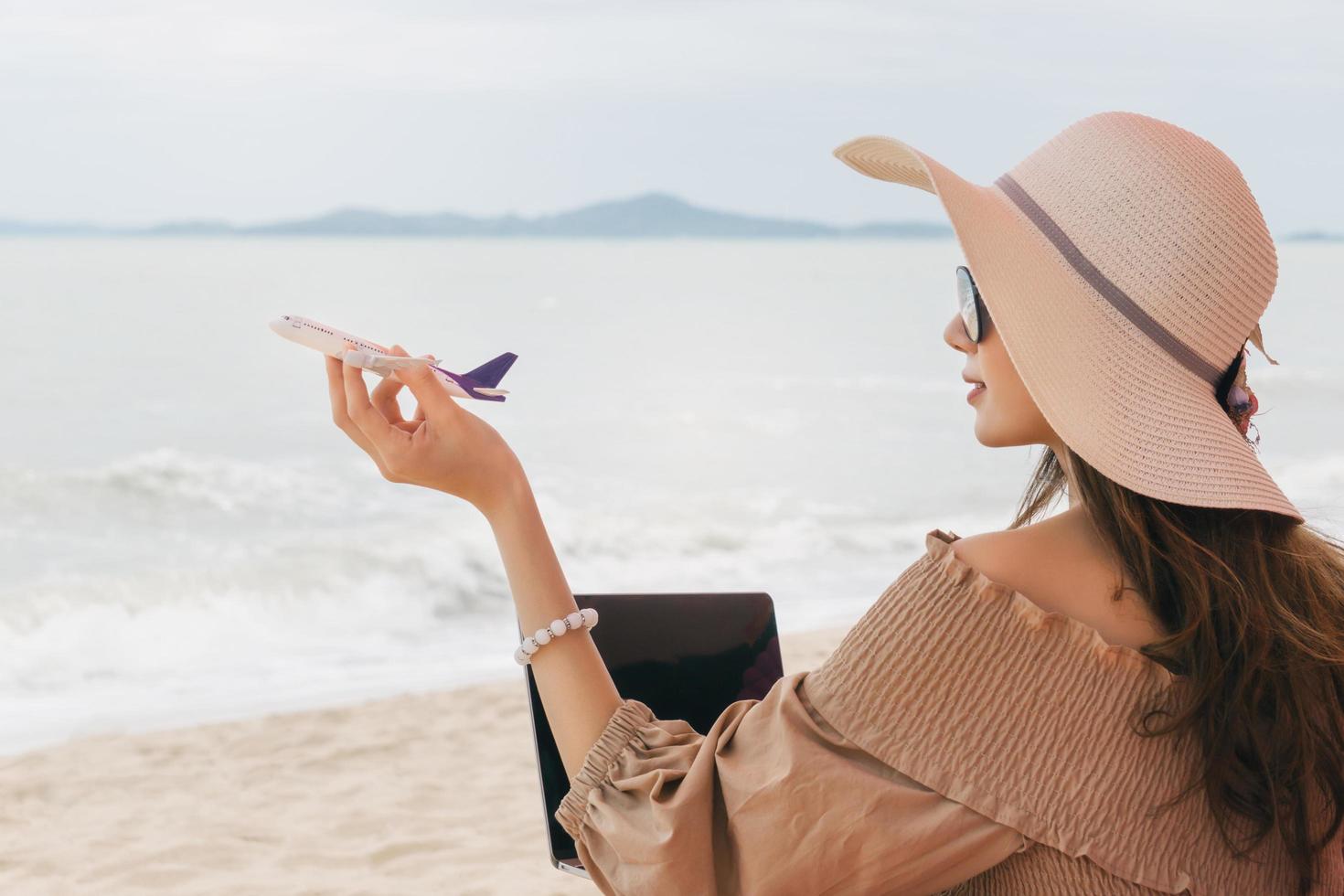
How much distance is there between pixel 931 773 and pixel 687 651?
855 millimetres

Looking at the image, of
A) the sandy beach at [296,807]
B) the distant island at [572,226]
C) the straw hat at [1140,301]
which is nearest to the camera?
the straw hat at [1140,301]

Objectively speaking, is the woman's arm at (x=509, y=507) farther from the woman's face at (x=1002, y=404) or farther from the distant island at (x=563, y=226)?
the distant island at (x=563, y=226)

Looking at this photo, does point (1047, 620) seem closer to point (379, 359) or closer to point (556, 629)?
point (556, 629)

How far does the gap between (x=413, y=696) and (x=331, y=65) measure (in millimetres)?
46451

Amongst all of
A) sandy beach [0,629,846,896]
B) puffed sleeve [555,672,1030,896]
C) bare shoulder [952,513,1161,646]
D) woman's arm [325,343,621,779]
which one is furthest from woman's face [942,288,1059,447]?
sandy beach [0,629,846,896]

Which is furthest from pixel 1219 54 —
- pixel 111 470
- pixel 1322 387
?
pixel 111 470

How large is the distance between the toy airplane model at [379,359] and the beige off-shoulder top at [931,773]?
477 mm

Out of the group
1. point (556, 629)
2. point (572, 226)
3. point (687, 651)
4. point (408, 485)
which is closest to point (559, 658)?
point (556, 629)

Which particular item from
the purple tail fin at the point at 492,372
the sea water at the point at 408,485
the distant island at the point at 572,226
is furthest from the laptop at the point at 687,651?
the distant island at the point at 572,226

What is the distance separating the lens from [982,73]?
151 feet

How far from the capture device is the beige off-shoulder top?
1.07 meters

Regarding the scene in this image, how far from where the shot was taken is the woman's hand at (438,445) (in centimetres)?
125

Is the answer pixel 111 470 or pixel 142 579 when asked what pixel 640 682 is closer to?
pixel 142 579

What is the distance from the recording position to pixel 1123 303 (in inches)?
47.1
